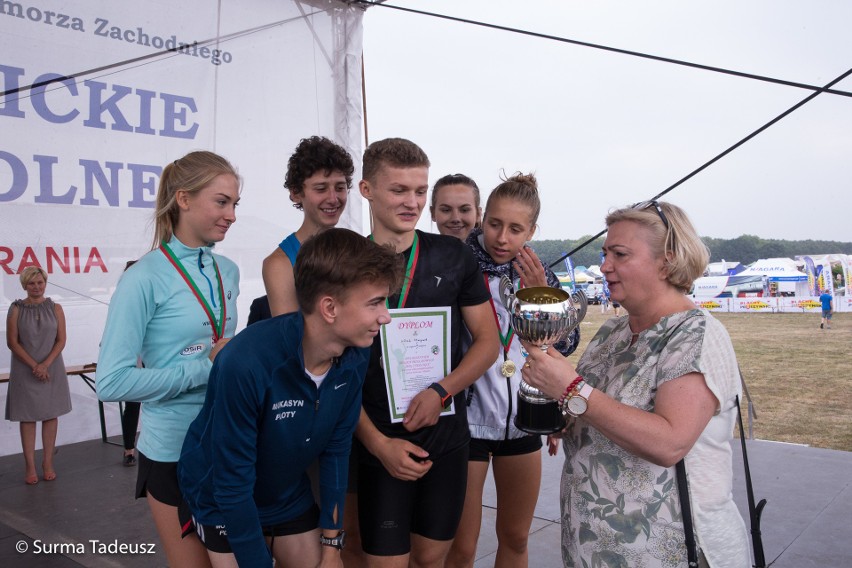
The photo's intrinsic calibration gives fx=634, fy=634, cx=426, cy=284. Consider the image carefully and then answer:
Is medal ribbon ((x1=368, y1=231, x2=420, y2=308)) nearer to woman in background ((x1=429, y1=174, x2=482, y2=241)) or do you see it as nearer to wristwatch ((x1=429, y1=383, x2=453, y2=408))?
wristwatch ((x1=429, y1=383, x2=453, y2=408))

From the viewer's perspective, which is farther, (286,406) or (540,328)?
(540,328)

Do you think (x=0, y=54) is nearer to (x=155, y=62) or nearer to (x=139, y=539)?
(x=155, y=62)

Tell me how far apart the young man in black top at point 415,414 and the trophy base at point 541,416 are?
270 mm

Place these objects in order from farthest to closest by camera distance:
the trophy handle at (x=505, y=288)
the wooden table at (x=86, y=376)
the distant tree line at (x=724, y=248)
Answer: the wooden table at (x=86, y=376) < the distant tree line at (x=724, y=248) < the trophy handle at (x=505, y=288)

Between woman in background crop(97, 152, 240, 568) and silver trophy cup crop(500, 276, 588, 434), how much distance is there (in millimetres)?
866

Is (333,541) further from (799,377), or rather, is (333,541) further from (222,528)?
(799,377)

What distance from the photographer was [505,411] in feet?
7.21

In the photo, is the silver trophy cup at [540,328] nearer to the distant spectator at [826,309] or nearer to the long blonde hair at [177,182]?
the long blonde hair at [177,182]

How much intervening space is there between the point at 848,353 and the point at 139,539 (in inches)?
684

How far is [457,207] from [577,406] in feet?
5.34

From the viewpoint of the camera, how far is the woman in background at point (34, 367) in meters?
4.51

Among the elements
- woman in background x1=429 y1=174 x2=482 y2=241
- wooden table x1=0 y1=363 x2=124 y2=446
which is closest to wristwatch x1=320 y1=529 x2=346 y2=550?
woman in background x1=429 y1=174 x2=482 y2=241

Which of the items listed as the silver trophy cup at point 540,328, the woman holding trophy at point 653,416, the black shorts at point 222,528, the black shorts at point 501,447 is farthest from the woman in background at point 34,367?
the woman holding trophy at point 653,416

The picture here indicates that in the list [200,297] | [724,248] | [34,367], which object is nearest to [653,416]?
[200,297]
